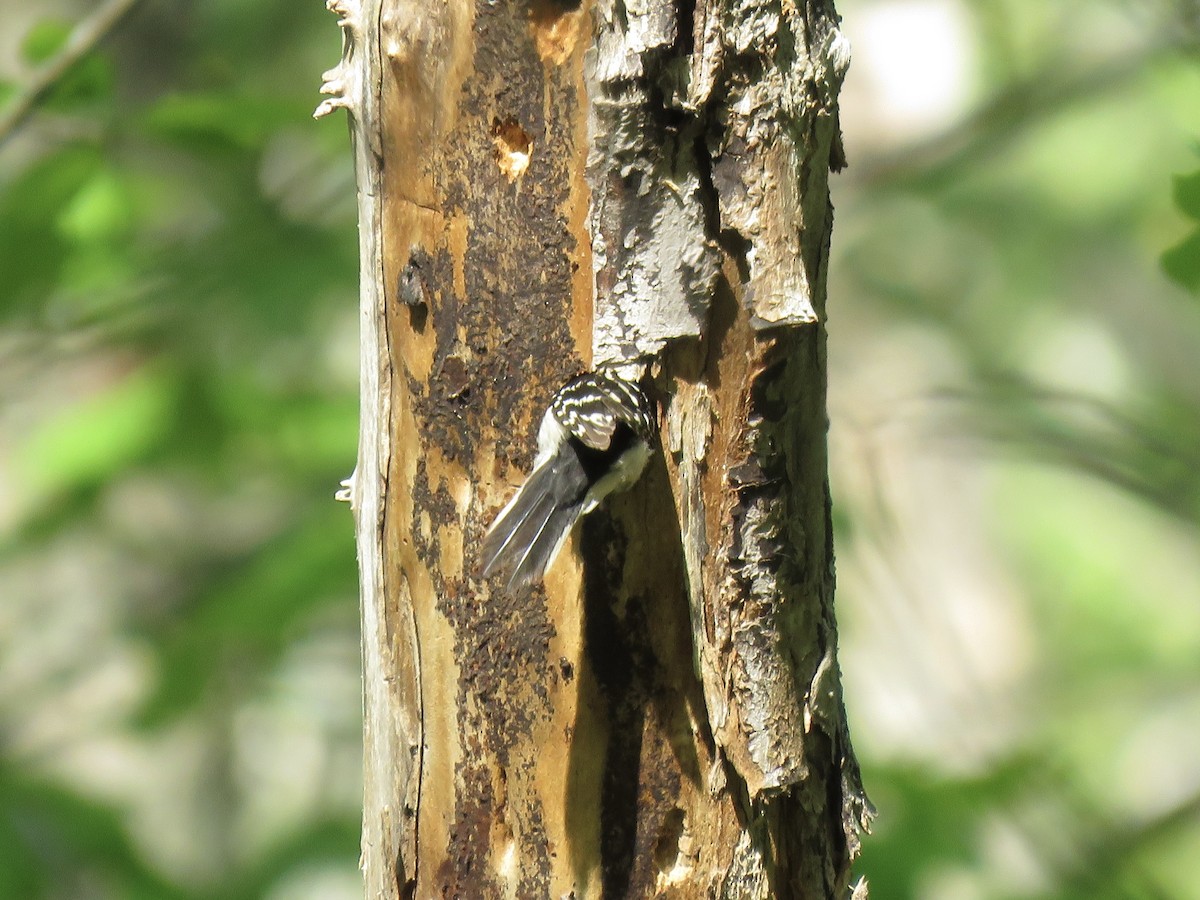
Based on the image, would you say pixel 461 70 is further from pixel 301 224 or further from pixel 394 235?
pixel 301 224

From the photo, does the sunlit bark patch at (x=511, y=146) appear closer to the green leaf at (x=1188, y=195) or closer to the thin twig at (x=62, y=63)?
the green leaf at (x=1188, y=195)

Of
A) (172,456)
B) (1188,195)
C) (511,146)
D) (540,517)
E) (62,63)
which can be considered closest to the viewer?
(540,517)

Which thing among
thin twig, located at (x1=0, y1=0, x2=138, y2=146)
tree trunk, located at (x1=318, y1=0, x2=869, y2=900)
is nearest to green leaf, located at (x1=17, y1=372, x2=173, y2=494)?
thin twig, located at (x1=0, y1=0, x2=138, y2=146)

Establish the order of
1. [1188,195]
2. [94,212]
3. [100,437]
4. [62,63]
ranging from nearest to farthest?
[1188,195] → [62,63] → [94,212] → [100,437]

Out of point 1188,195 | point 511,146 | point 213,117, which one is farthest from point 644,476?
point 213,117

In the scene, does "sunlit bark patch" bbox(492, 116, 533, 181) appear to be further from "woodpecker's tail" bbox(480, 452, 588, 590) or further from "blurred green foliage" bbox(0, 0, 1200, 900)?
"blurred green foliage" bbox(0, 0, 1200, 900)

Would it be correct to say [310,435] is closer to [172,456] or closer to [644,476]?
[172,456]

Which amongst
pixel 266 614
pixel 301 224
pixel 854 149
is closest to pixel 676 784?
pixel 266 614

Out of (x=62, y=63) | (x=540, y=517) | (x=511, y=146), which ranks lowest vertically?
(x=540, y=517)
